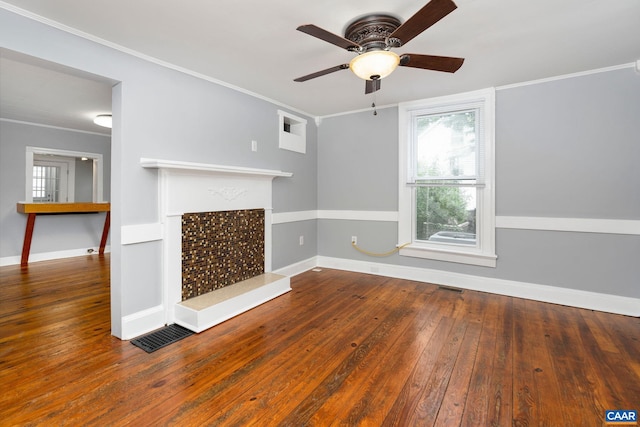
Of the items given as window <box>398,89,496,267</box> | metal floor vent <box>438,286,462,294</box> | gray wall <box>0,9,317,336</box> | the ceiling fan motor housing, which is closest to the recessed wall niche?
A: gray wall <box>0,9,317,336</box>

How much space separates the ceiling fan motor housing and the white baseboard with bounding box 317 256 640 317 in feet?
9.46

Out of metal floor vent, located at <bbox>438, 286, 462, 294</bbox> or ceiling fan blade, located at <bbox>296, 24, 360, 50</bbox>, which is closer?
ceiling fan blade, located at <bbox>296, 24, 360, 50</bbox>

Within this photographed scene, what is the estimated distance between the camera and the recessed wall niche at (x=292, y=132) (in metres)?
3.98

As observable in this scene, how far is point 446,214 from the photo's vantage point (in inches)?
151

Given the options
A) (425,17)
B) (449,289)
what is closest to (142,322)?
(425,17)

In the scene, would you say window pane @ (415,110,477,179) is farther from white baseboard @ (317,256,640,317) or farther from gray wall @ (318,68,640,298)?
white baseboard @ (317,256,640,317)

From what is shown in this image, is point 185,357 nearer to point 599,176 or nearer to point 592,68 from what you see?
point 599,176

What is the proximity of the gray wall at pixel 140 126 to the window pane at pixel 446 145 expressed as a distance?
2444mm

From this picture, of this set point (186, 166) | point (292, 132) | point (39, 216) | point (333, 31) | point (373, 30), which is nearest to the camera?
point (373, 30)

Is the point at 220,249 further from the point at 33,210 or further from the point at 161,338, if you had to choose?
the point at 33,210

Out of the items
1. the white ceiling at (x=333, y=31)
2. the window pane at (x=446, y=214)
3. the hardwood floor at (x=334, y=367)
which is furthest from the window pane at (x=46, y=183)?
the window pane at (x=446, y=214)

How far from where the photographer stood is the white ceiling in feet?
6.28

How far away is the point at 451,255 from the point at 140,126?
3.68 m

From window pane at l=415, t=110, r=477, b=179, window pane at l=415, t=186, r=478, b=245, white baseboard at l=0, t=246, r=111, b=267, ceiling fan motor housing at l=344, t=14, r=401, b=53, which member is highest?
ceiling fan motor housing at l=344, t=14, r=401, b=53
